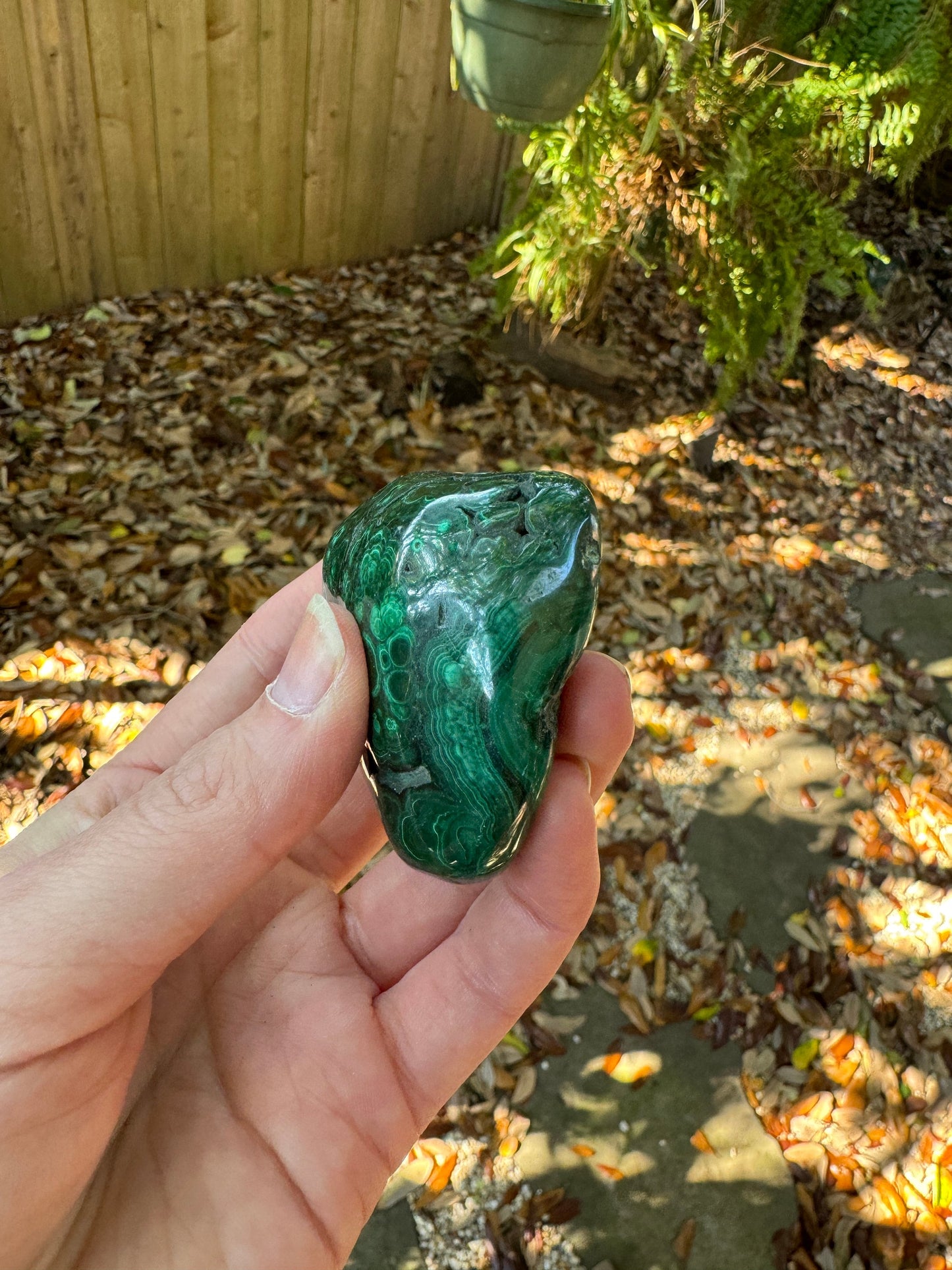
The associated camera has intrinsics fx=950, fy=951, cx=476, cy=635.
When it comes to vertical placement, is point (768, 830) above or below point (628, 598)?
below

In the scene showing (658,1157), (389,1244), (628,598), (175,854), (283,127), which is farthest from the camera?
(283,127)

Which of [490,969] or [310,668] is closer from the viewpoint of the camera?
[310,668]

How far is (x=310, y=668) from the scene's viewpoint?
60.4 inches

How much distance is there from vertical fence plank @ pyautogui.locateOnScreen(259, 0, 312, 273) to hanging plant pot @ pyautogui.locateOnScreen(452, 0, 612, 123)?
1.41 metres

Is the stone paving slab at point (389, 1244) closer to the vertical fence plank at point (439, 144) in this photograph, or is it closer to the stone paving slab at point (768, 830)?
the stone paving slab at point (768, 830)

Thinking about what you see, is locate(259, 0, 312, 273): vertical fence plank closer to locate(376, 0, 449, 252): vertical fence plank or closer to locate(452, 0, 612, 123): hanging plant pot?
locate(376, 0, 449, 252): vertical fence plank

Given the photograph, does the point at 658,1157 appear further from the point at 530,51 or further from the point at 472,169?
the point at 472,169

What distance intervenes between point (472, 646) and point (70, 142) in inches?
138

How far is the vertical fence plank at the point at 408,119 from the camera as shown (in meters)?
4.49

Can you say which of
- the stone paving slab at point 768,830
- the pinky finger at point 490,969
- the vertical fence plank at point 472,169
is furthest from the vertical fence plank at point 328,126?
the pinky finger at point 490,969

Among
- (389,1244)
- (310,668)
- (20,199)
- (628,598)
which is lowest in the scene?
(389,1244)

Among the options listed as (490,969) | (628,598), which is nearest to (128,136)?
(628,598)

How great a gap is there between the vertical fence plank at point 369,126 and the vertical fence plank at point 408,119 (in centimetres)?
3

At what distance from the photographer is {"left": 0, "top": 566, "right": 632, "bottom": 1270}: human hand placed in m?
1.37
